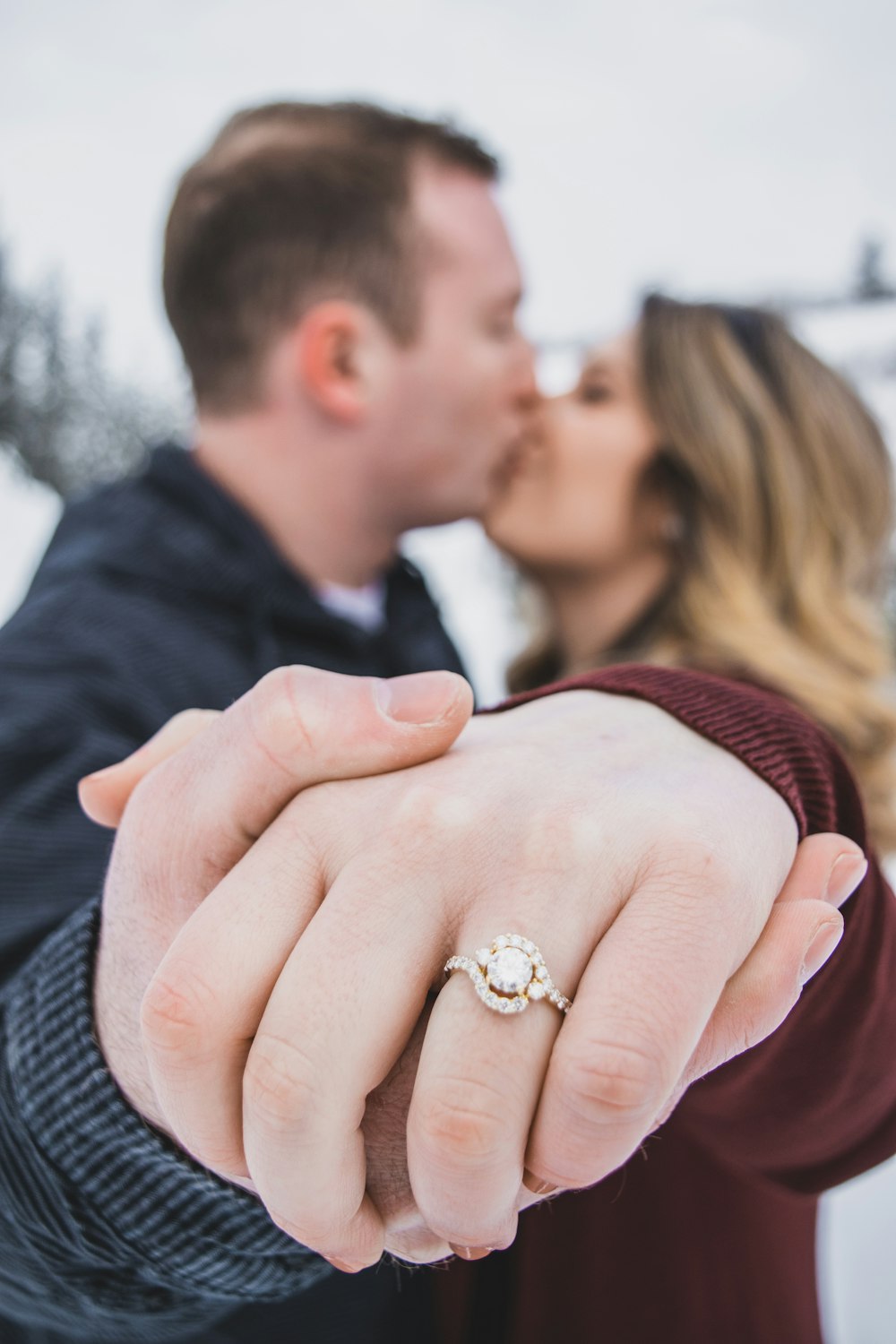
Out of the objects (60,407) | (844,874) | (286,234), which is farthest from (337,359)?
(60,407)

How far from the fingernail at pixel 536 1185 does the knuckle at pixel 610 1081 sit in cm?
5

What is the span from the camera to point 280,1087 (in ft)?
1.06

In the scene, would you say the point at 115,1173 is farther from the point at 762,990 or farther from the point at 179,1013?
the point at 762,990

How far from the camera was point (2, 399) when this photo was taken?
10.5 ft

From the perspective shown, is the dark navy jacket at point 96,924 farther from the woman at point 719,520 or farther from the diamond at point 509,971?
the woman at point 719,520

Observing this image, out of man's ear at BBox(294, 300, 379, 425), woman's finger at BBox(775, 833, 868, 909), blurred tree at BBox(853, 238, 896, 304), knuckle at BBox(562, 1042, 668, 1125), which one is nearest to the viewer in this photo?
knuckle at BBox(562, 1042, 668, 1125)

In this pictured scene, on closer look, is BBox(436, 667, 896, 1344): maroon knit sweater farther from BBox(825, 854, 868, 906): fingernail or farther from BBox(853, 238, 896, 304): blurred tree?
BBox(853, 238, 896, 304): blurred tree

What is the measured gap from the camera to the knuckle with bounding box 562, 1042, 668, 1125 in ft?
0.98

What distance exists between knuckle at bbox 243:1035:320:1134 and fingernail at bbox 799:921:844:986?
21 centimetres

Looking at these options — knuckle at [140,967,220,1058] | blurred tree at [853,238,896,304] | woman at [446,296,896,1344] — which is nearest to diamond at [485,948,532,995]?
knuckle at [140,967,220,1058]

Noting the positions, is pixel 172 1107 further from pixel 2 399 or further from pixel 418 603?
pixel 2 399

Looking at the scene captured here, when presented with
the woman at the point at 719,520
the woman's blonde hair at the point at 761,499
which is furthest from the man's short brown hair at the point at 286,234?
the woman's blonde hair at the point at 761,499

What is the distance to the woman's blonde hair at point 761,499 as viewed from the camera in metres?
1.62

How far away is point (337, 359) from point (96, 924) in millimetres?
1147
